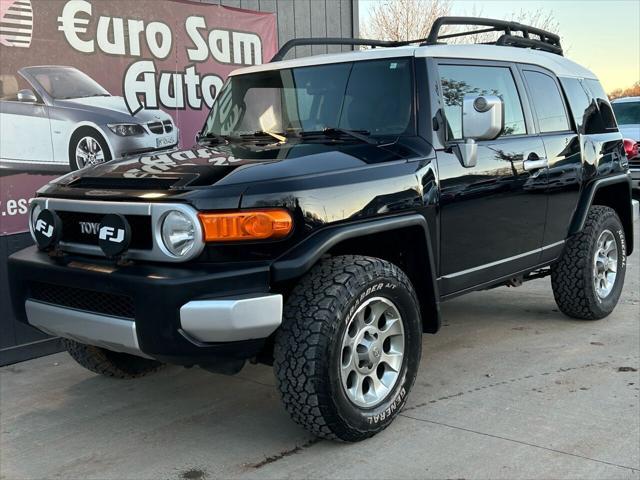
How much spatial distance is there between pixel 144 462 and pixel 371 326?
1.28 m

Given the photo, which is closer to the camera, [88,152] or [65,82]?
[65,82]

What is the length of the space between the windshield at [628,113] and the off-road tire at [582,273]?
874cm

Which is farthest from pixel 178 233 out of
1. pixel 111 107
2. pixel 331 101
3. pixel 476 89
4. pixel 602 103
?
pixel 602 103

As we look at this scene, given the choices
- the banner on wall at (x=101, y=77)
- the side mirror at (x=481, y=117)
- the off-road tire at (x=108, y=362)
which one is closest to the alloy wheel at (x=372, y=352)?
the side mirror at (x=481, y=117)

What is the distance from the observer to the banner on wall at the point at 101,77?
5219 millimetres

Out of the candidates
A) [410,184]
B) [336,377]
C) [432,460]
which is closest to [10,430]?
[336,377]

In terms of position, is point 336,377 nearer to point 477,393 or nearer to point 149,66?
point 477,393

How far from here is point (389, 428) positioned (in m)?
3.76

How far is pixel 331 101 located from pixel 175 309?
69.9 inches

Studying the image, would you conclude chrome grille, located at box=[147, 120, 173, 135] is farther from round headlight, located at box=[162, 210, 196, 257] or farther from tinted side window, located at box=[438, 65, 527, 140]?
round headlight, located at box=[162, 210, 196, 257]

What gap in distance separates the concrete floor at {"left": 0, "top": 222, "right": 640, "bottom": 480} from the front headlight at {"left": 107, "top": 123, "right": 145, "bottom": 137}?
186 centimetres

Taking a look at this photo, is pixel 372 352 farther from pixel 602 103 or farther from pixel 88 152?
pixel 602 103

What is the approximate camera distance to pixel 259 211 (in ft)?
10.4

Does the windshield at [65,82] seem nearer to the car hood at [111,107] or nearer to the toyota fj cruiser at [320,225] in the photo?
the car hood at [111,107]
